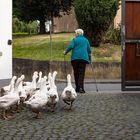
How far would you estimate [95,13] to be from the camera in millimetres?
25641

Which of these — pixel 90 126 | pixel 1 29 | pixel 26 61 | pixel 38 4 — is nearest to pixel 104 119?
pixel 90 126

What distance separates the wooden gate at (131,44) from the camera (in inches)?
708

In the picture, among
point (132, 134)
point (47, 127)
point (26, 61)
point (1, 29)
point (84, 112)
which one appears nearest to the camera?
point (132, 134)

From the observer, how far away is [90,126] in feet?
36.0

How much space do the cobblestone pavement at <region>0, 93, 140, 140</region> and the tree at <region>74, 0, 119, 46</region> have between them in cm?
1087

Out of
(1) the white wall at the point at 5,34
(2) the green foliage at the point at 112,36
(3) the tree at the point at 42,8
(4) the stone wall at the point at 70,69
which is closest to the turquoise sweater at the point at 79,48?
(1) the white wall at the point at 5,34

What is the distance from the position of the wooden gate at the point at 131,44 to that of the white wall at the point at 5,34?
4929 mm

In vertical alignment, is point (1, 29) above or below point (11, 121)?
above

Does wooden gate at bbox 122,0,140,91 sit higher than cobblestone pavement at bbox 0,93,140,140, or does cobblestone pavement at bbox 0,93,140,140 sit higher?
wooden gate at bbox 122,0,140,91

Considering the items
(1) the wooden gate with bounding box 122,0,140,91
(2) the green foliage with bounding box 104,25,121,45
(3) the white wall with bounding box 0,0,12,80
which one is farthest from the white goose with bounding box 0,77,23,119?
(2) the green foliage with bounding box 104,25,121,45

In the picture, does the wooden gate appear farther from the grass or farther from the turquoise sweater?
the grass

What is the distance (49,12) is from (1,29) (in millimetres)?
15792

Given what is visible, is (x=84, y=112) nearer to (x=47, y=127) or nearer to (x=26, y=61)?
(x=47, y=127)

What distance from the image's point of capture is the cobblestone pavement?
32.5 ft
